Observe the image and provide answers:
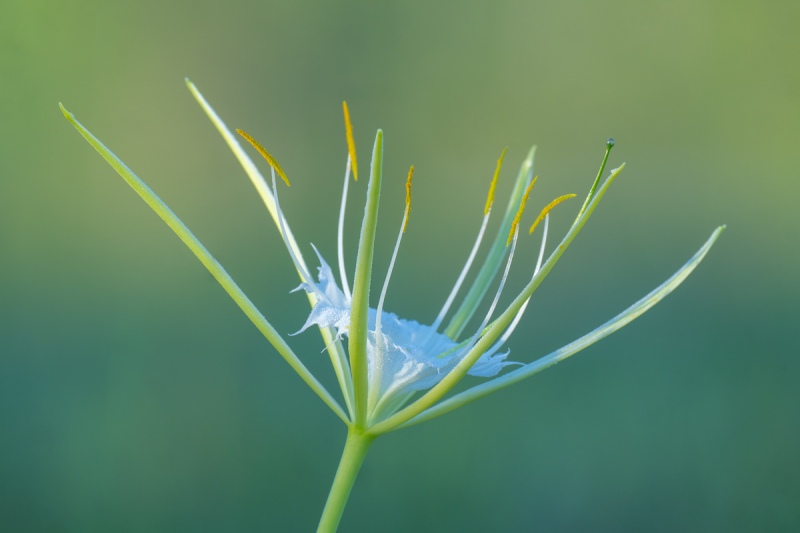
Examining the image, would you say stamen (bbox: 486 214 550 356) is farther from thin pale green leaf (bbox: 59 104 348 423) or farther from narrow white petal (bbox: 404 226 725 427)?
thin pale green leaf (bbox: 59 104 348 423)

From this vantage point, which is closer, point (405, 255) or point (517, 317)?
point (517, 317)

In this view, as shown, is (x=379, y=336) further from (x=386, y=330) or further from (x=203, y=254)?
(x=203, y=254)

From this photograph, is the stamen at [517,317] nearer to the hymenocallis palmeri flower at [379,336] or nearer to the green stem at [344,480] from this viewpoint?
Answer: the hymenocallis palmeri flower at [379,336]

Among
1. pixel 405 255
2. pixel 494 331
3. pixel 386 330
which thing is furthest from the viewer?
pixel 405 255

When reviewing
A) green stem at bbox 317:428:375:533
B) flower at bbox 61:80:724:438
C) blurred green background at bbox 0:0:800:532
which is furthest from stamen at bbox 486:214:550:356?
blurred green background at bbox 0:0:800:532

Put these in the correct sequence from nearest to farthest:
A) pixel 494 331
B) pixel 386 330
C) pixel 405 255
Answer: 1. pixel 494 331
2. pixel 386 330
3. pixel 405 255

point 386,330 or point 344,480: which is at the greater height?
point 386,330

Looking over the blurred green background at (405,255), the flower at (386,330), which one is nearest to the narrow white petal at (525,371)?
the flower at (386,330)

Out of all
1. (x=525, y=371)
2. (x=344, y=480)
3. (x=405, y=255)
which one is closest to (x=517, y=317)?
(x=525, y=371)
